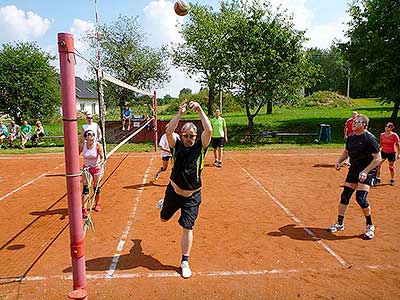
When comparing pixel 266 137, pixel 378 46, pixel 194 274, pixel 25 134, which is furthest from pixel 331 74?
pixel 194 274

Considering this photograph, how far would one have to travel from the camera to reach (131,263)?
540 centimetres

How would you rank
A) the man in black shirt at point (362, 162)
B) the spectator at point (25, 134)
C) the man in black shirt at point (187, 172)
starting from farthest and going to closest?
the spectator at point (25, 134), the man in black shirt at point (362, 162), the man in black shirt at point (187, 172)

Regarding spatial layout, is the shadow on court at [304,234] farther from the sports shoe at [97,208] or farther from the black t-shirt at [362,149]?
the sports shoe at [97,208]

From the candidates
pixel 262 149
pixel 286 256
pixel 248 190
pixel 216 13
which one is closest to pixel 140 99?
pixel 216 13

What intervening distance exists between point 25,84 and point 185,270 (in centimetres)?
2390

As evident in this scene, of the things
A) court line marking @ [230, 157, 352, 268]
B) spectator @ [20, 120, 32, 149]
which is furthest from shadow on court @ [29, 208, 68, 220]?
spectator @ [20, 120, 32, 149]

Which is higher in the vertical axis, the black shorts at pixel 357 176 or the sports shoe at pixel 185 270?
the black shorts at pixel 357 176

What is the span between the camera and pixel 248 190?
9.91 m

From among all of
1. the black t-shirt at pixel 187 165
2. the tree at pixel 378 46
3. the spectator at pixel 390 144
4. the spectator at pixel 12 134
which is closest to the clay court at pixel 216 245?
the spectator at pixel 390 144

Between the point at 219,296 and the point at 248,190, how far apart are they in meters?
5.58

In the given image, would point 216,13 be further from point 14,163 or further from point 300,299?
point 300,299

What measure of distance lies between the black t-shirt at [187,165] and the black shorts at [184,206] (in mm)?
174

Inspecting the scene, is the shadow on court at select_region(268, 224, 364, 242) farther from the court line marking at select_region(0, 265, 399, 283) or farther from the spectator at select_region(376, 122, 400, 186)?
the spectator at select_region(376, 122, 400, 186)

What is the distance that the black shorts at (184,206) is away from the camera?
16.7 ft
